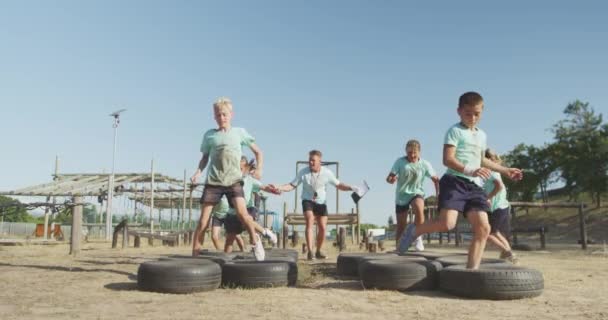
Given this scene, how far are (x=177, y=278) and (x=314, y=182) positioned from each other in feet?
13.4

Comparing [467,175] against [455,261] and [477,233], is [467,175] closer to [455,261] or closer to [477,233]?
[477,233]

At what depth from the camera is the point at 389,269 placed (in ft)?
15.3

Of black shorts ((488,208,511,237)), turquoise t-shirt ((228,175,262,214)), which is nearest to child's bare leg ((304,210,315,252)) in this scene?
turquoise t-shirt ((228,175,262,214))

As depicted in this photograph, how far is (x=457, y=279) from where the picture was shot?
4410 mm

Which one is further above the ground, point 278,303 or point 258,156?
point 258,156

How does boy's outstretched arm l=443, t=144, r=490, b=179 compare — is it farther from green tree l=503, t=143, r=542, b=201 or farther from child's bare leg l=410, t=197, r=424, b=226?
green tree l=503, t=143, r=542, b=201

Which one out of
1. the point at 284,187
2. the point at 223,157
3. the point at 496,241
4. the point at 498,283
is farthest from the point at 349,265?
the point at 496,241

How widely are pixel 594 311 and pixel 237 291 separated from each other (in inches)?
123

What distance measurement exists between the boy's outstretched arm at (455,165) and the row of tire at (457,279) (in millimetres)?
876

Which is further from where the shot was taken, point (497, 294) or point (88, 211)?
point (88, 211)

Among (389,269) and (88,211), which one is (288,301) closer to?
(389,269)

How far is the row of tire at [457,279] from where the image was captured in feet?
13.8

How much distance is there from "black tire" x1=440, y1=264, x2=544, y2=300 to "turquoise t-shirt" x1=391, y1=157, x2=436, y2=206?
3.29 metres

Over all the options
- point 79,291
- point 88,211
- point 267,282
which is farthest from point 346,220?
point 88,211
